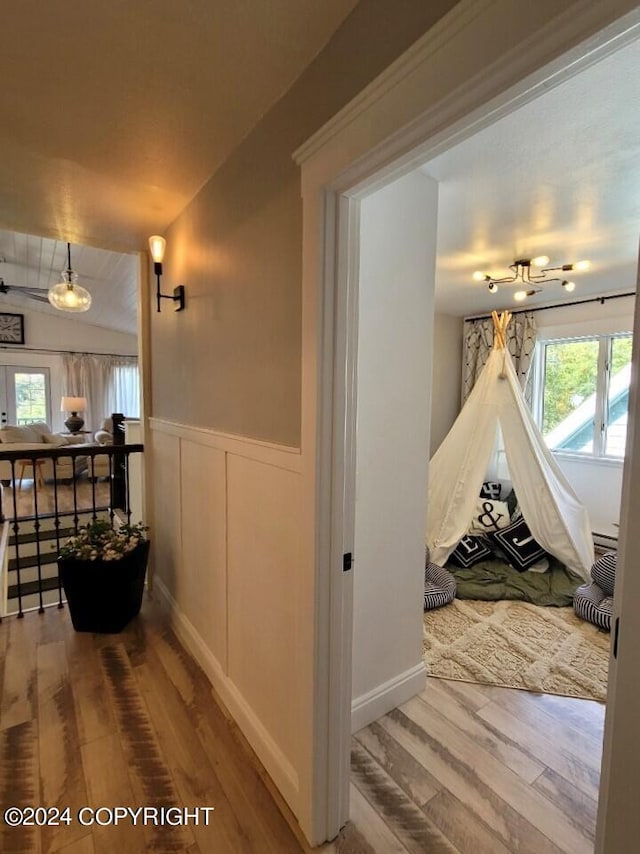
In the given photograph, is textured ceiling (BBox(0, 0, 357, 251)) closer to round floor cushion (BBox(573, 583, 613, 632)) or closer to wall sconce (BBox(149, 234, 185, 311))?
wall sconce (BBox(149, 234, 185, 311))

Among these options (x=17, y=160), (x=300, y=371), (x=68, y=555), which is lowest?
(x=68, y=555)

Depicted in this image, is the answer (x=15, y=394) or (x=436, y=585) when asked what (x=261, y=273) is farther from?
(x=15, y=394)

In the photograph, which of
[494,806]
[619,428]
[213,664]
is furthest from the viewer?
[619,428]

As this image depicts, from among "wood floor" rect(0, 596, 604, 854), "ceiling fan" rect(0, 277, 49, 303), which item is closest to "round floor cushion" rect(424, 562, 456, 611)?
"wood floor" rect(0, 596, 604, 854)

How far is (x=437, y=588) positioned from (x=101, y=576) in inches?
81.9

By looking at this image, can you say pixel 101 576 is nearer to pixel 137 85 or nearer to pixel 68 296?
pixel 137 85

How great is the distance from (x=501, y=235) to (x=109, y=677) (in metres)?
3.24

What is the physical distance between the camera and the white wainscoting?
1451 millimetres

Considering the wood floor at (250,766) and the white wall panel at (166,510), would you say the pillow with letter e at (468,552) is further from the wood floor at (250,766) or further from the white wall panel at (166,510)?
the white wall panel at (166,510)

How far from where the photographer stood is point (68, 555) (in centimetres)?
241

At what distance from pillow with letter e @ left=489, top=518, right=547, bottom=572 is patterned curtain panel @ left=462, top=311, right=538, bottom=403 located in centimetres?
164

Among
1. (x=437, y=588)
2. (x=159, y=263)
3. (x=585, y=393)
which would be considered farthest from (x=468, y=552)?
(x=159, y=263)

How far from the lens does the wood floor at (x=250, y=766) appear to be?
53.2 inches

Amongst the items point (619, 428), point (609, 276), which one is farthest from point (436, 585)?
point (609, 276)
